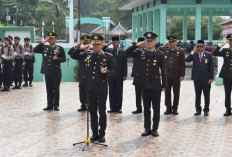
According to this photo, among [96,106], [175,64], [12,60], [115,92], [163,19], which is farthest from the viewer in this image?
[163,19]

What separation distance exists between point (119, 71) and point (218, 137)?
3.96m

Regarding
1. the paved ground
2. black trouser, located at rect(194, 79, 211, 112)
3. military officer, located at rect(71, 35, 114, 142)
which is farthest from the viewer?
black trouser, located at rect(194, 79, 211, 112)

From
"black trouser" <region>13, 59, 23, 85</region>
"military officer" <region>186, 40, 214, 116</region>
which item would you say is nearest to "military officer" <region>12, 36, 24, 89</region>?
"black trouser" <region>13, 59, 23, 85</region>

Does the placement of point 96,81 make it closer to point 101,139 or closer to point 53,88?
point 101,139

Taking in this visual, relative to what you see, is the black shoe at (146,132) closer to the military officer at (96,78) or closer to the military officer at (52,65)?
the military officer at (96,78)

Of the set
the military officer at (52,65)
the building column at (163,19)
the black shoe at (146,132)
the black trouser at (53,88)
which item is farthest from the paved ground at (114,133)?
the building column at (163,19)

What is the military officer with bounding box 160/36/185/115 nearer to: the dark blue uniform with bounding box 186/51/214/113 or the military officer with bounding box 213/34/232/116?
the dark blue uniform with bounding box 186/51/214/113

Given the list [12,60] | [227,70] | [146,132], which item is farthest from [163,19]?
[146,132]

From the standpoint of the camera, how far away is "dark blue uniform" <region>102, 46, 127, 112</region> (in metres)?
13.2

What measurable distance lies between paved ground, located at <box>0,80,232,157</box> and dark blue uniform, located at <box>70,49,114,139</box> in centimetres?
57

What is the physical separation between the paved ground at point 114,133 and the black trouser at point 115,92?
296 mm

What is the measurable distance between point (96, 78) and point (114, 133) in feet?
Answer: 5.35

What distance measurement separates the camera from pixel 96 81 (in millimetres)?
9164

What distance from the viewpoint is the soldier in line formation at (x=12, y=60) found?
17.6 metres
